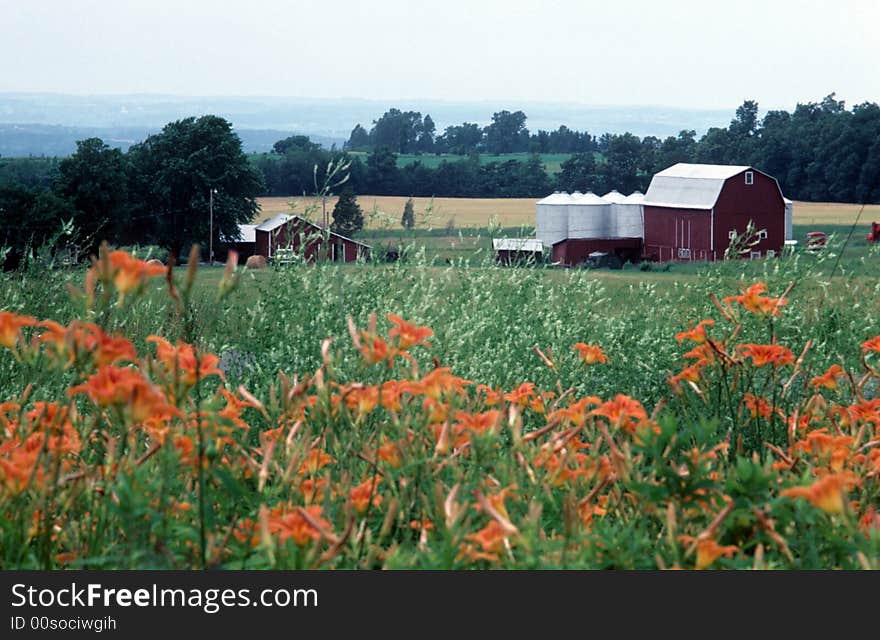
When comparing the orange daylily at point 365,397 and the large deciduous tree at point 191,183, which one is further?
the large deciduous tree at point 191,183

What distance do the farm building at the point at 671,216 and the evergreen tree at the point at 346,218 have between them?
7.86m

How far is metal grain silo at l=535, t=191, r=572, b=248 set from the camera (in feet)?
62.2

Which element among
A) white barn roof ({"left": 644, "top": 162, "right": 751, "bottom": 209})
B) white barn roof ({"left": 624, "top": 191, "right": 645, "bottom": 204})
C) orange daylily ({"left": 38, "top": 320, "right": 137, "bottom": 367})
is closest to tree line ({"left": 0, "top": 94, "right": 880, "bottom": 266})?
white barn roof ({"left": 644, "top": 162, "right": 751, "bottom": 209})

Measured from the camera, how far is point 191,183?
15.9 metres

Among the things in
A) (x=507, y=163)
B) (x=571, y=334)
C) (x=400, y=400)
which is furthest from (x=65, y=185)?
(x=400, y=400)

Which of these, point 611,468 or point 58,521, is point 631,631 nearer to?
point 611,468

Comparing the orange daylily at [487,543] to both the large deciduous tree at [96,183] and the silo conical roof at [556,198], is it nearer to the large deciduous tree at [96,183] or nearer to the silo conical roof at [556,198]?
the large deciduous tree at [96,183]

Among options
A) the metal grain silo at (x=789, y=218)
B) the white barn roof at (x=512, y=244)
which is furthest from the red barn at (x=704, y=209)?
the white barn roof at (x=512, y=244)

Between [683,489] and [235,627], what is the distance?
638 mm

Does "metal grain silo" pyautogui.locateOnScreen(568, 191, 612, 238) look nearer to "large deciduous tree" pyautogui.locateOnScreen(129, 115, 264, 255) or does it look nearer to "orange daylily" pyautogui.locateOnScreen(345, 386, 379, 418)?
"large deciduous tree" pyautogui.locateOnScreen(129, 115, 264, 255)

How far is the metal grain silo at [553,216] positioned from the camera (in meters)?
19.0

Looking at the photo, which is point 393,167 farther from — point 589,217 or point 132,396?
point 132,396

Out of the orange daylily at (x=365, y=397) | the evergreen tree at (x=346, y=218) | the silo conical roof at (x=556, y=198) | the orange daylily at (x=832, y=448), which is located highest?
the silo conical roof at (x=556, y=198)

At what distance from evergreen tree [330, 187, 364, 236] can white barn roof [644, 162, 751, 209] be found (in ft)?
24.8
